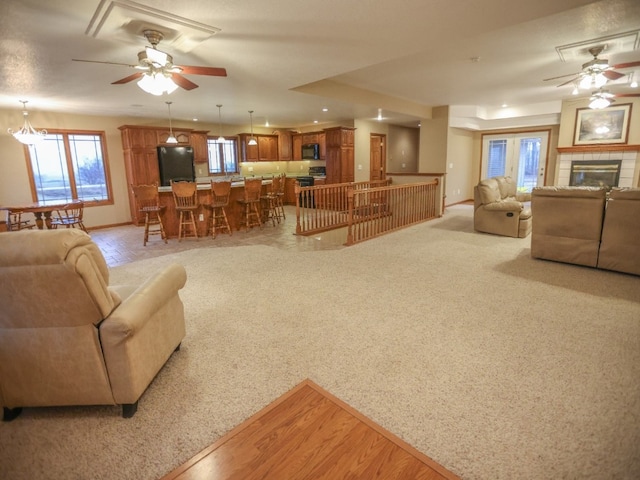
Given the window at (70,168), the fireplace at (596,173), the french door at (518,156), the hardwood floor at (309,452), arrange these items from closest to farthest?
the hardwood floor at (309,452), the window at (70,168), the fireplace at (596,173), the french door at (518,156)

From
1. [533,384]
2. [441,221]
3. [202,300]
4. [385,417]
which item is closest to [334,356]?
[385,417]

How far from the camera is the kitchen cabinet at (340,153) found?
355 inches

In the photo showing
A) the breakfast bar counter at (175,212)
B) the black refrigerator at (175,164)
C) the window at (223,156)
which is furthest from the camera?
the window at (223,156)

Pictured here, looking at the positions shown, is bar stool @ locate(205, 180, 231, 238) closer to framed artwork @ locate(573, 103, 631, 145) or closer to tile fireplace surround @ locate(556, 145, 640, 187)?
tile fireplace surround @ locate(556, 145, 640, 187)

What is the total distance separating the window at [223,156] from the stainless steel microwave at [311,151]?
2.05 m

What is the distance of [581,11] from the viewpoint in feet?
10.6

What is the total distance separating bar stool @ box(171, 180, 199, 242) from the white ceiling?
5.00 feet

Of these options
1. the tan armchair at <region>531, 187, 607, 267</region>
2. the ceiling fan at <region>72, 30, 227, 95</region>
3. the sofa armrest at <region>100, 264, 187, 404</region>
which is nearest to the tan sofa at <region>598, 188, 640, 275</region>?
the tan armchair at <region>531, 187, 607, 267</region>

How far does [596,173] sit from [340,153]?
6.01 m

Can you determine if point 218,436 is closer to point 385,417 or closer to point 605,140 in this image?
point 385,417

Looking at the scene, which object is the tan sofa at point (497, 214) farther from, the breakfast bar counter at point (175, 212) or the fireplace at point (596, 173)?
the breakfast bar counter at point (175, 212)

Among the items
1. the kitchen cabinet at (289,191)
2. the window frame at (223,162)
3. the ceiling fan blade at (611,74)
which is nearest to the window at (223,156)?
Result: the window frame at (223,162)

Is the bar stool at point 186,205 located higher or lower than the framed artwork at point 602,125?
lower

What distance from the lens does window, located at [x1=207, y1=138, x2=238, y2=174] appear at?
9.70 meters
